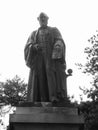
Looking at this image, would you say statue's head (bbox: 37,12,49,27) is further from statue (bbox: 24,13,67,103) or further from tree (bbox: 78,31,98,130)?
tree (bbox: 78,31,98,130)

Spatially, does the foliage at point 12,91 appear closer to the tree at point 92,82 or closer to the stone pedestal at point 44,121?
the tree at point 92,82

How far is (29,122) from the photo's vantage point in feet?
31.3

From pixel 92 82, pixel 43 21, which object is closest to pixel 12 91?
pixel 92 82

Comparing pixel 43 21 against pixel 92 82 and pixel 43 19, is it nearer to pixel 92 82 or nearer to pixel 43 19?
pixel 43 19

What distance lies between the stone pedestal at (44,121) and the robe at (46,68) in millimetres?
792

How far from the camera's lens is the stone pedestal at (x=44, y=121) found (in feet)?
31.4

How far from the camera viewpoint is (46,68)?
10859 millimetres

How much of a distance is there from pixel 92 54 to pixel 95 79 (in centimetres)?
189

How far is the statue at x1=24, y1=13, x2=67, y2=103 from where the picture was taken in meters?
10.6

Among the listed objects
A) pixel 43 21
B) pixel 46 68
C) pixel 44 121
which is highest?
pixel 43 21

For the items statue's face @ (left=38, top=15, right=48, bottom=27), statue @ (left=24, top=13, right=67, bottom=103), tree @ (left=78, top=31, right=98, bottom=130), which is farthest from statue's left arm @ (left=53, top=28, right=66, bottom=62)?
tree @ (left=78, top=31, right=98, bottom=130)

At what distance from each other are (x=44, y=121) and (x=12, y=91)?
27.9m

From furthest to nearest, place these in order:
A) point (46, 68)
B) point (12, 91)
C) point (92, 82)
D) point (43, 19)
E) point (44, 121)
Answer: point (12, 91), point (92, 82), point (43, 19), point (46, 68), point (44, 121)

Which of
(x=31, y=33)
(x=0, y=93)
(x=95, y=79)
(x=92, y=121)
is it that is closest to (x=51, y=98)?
(x=31, y=33)
